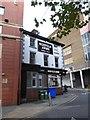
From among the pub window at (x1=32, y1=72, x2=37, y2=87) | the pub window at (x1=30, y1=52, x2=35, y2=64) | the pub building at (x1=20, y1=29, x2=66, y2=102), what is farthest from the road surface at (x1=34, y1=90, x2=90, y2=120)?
the pub window at (x1=30, y1=52, x2=35, y2=64)

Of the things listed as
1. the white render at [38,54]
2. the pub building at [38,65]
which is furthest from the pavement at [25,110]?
the white render at [38,54]

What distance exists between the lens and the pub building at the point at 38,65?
24812mm

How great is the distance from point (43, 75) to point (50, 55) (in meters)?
4.33

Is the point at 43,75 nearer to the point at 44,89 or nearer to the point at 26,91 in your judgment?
the point at 44,89

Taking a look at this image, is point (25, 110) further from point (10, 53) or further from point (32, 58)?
point (32, 58)

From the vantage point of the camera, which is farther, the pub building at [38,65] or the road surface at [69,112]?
the pub building at [38,65]

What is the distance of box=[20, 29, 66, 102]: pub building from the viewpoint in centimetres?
2481

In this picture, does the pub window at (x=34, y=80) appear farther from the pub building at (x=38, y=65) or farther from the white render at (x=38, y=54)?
the white render at (x=38, y=54)

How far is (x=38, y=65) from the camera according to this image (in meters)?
26.2

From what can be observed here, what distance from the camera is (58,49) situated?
35250mm

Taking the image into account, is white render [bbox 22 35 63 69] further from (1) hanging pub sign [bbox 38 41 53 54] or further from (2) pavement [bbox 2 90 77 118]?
(2) pavement [bbox 2 90 77 118]

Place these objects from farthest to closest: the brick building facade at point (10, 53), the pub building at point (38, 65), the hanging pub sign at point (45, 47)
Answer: the hanging pub sign at point (45, 47) → the pub building at point (38, 65) → the brick building facade at point (10, 53)

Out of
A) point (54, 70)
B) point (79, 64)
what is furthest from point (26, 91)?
point (79, 64)

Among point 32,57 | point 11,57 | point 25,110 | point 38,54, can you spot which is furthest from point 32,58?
point 25,110
